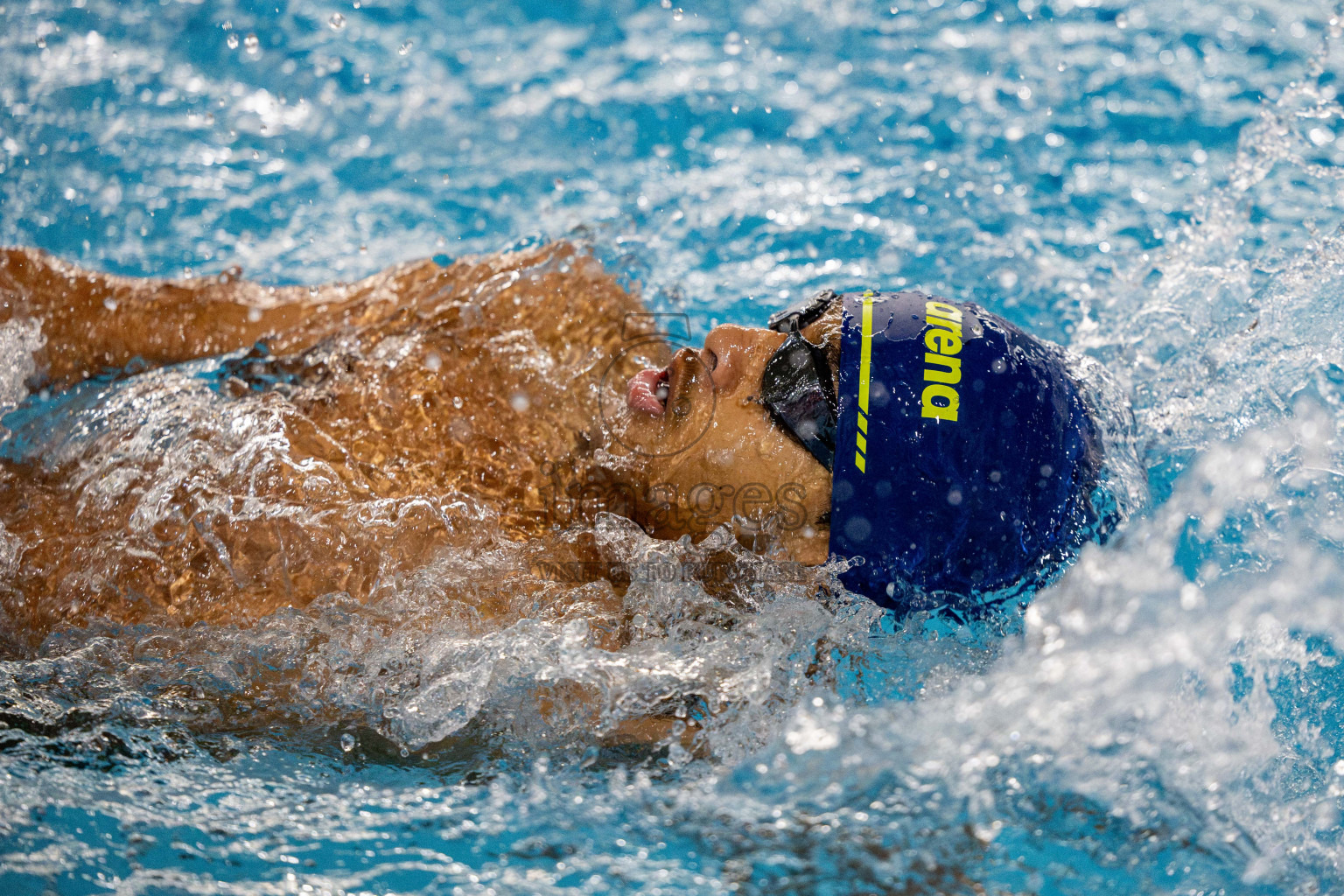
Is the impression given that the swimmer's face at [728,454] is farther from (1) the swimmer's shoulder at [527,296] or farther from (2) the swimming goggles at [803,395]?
(1) the swimmer's shoulder at [527,296]

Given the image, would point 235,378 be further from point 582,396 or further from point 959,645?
point 959,645

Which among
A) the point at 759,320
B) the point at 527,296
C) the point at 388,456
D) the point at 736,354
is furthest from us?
the point at 759,320

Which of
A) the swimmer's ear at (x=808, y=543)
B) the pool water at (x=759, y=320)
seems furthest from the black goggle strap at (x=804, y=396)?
the pool water at (x=759, y=320)

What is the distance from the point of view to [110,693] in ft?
6.85

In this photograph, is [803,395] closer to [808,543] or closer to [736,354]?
[736,354]

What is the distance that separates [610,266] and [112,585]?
1689mm

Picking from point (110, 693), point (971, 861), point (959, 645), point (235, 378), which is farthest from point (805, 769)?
point (235, 378)

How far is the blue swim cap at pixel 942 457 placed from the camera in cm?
199

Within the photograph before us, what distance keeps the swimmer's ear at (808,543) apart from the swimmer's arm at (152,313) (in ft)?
4.95

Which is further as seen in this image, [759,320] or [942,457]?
[759,320]

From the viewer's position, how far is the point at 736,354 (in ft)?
7.10

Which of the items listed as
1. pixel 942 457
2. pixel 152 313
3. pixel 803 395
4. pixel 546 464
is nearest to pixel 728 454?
pixel 803 395

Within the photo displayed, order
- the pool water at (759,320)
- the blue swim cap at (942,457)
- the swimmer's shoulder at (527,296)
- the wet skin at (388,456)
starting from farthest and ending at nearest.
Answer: the swimmer's shoulder at (527,296)
the wet skin at (388,456)
the blue swim cap at (942,457)
the pool water at (759,320)

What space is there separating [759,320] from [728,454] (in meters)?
1.70
